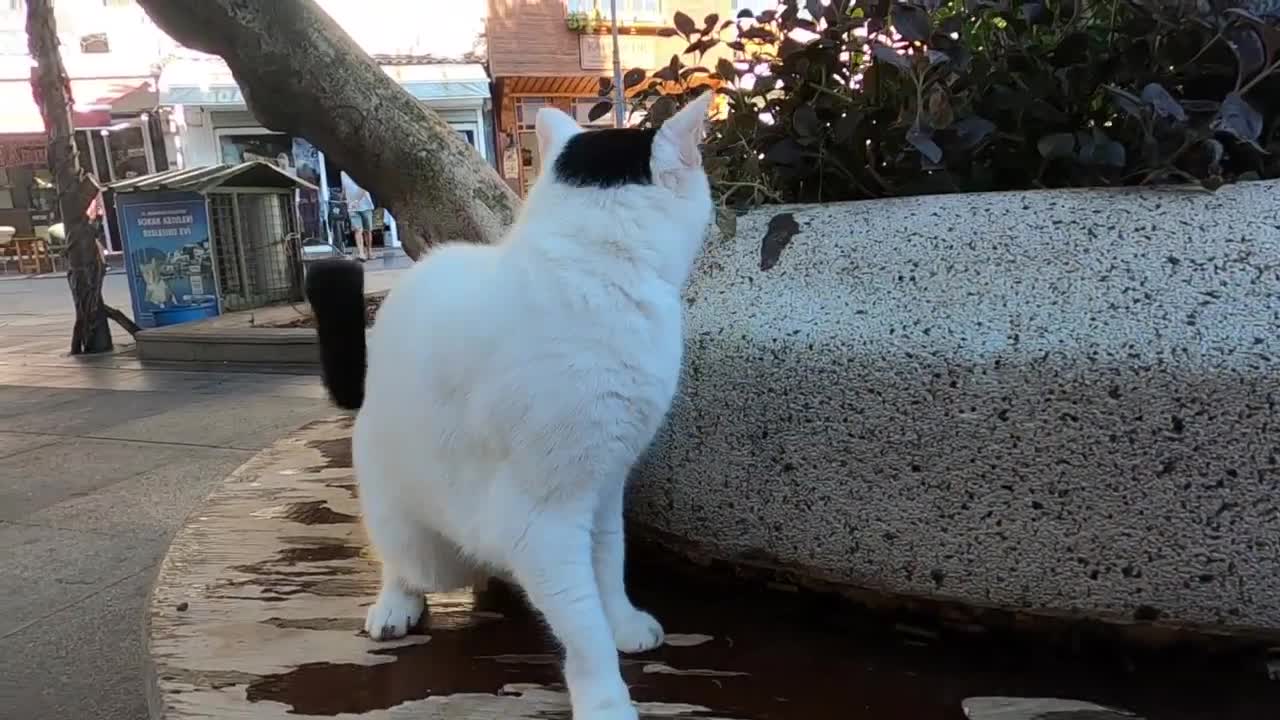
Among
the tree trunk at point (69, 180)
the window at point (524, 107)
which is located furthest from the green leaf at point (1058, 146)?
the window at point (524, 107)

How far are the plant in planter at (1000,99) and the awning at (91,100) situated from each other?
15.3 meters

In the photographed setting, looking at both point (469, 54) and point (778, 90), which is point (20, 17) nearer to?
point (469, 54)

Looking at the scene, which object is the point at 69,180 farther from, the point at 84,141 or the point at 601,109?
the point at 84,141

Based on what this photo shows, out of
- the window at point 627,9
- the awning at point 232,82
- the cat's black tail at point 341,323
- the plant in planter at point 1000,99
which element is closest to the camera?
the plant in planter at point 1000,99

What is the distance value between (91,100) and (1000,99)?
637 inches

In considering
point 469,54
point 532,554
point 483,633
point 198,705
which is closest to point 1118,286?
point 532,554

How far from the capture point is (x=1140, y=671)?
45.9 inches

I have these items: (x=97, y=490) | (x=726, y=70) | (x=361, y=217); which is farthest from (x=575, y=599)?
(x=361, y=217)

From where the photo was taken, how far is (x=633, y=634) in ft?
4.09

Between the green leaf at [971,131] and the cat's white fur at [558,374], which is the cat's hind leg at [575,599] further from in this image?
the green leaf at [971,131]

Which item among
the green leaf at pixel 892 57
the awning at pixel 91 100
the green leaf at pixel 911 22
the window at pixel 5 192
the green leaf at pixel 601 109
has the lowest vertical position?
the window at pixel 5 192

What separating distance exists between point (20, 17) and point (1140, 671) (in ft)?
60.3

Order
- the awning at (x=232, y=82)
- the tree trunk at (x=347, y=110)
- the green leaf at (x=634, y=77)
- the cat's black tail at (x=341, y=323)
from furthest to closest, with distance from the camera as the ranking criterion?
the awning at (x=232, y=82), the tree trunk at (x=347, y=110), the green leaf at (x=634, y=77), the cat's black tail at (x=341, y=323)

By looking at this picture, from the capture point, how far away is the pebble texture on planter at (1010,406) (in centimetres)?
A: 99
